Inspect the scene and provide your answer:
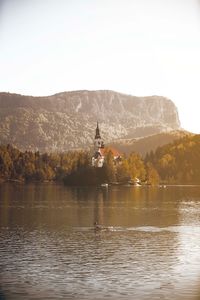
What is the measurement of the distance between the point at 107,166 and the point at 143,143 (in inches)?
265

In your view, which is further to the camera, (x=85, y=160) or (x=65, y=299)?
(x=85, y=160)

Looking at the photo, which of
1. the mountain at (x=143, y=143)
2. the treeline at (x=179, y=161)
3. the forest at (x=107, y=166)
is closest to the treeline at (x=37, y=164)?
the forest at (x=107, y=166)

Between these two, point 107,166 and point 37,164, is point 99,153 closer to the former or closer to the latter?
point 107,166

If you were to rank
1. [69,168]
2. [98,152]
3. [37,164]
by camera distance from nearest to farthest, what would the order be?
[69,168], [98,152], [37,164]

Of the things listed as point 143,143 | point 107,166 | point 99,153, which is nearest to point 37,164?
point 99,153

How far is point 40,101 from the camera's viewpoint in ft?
65.5

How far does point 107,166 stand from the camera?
18141mm

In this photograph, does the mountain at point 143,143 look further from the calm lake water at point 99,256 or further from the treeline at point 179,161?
the calm lake water at point 99,256

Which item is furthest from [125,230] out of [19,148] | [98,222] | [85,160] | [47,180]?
[47,180]

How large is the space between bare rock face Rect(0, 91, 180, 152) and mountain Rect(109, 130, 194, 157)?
66cm

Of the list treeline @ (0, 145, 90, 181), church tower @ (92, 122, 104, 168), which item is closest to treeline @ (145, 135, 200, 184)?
church tower @ (92, 122, 104, 168)

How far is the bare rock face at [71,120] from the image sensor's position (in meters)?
15.6

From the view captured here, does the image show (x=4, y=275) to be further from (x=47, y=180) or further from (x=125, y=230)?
(x=47, y=180)

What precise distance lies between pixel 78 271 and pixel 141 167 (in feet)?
49.0
